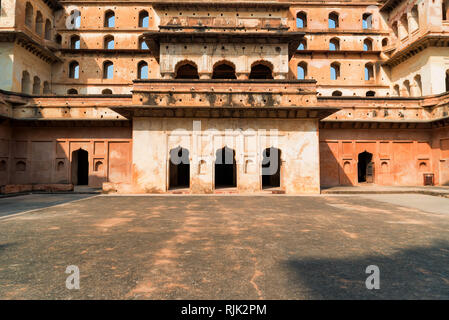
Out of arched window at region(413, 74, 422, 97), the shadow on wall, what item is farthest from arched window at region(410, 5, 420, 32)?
the shadow on wall

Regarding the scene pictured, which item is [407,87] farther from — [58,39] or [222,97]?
[58,39]

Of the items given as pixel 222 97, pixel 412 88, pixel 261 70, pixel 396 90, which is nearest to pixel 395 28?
pixel 396 90

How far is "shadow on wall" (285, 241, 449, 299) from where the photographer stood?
2.31 metres

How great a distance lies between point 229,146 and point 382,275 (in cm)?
1020

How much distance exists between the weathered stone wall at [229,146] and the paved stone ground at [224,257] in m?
6.55

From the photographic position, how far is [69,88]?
944 inches

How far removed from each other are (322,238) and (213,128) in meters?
9.27

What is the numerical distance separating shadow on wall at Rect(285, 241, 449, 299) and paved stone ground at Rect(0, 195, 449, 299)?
12 mm

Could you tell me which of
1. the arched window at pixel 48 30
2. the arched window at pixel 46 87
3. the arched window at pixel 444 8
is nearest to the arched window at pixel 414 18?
the arched window at pixel 444 8

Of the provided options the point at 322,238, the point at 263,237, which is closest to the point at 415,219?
the point at 322,238

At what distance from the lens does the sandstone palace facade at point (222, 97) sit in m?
12.6

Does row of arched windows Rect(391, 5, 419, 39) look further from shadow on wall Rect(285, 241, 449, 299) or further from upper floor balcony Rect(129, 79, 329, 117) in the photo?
shadow on wall Rect(285, 241, 449, 299)

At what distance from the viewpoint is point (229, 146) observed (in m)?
12.6
